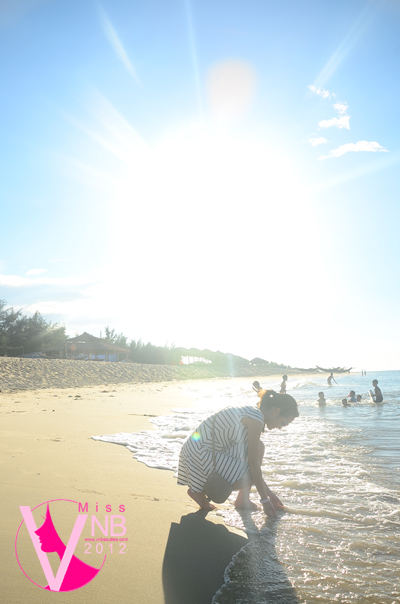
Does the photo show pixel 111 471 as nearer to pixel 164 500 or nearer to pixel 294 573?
pixel 164 500

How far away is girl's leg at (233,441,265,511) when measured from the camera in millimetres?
3164

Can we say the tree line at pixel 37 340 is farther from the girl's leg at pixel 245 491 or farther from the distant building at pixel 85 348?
the girl's leg at pixel 245 491

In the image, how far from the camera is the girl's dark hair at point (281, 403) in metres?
3.19

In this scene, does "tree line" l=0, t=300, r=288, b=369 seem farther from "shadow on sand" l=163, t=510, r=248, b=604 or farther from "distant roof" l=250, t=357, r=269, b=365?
"shadow on sand" l=163, t=510, r=248, b=604

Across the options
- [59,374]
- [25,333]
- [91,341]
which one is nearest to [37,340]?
[25,333]

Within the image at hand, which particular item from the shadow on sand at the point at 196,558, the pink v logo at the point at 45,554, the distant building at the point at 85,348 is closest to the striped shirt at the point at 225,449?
the shadow on sand at the point at 196,558

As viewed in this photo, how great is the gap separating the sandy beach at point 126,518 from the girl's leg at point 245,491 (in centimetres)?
32

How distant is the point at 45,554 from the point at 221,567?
1125 millimetres

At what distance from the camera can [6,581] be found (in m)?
2.04

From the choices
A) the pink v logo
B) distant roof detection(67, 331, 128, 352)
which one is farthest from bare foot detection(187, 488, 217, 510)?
distant roof detection(67, 331, 128, 352)

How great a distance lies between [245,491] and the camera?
10.9ft

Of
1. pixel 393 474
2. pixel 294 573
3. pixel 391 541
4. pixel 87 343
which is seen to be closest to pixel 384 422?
pixel 393 474

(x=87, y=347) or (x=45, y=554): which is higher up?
(x=87, y=347)

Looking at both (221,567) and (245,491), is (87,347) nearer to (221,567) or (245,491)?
(245,491)
